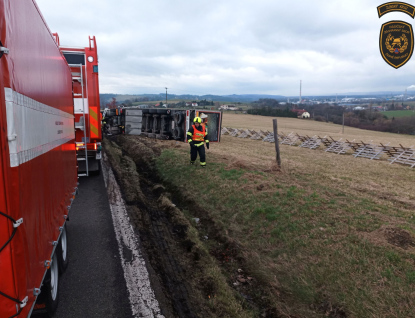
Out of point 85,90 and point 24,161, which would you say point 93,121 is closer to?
point 85,90

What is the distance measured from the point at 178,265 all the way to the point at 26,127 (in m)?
3.34

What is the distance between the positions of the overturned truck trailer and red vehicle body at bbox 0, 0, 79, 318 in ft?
53.6

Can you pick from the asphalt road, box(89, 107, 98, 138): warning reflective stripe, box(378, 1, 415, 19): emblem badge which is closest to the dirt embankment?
the asphalt road

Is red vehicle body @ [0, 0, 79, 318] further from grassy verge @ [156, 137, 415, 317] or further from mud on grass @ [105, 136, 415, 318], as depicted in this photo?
Result: grassy verge @ [156, 137, 415, 317]

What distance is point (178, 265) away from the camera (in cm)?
506

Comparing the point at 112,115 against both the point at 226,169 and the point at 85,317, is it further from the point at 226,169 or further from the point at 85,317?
the point at 85,317

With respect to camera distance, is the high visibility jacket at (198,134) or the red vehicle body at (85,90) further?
the high visibility jacket at (198,134)

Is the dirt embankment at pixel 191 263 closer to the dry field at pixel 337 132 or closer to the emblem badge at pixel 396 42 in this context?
the emblem badge at pixel 396 42

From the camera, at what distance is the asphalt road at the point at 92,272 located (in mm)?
3898

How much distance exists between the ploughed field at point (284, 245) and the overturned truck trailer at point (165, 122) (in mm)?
11644

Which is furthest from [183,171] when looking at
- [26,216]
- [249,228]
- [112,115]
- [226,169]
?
[112,115]

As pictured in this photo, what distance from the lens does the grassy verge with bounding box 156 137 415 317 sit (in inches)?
163

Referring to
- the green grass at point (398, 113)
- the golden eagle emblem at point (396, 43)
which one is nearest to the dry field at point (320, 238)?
the golden eagle emblem at point (396, 43)

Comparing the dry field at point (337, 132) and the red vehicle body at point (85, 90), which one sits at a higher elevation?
the red vehicle body at point (85, 90)
